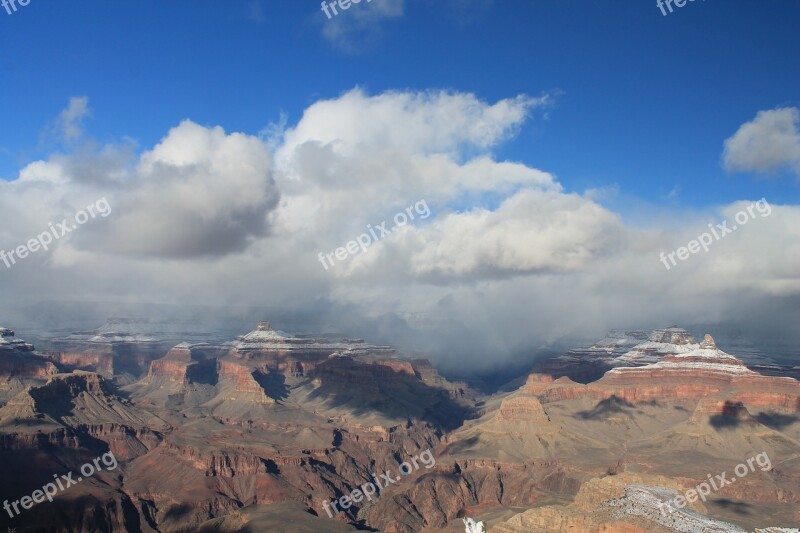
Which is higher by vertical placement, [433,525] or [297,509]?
[297,509]

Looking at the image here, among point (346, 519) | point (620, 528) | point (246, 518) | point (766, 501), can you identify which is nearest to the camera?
point (620, 528)

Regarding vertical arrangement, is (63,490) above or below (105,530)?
above

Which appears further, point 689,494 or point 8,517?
point 8,517

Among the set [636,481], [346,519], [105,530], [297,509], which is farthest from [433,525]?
[105,530]

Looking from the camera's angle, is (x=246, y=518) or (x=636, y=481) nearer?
(x=636, y=481)

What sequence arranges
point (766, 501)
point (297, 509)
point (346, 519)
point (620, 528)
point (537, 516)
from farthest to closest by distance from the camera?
point (346, 519), point (766, 501), point (297, 509), point (537, 516), point (620, 528)

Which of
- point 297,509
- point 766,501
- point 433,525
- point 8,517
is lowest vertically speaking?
point 766,501

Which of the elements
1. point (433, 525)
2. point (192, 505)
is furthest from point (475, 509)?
point (192, 505)

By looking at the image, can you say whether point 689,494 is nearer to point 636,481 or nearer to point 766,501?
point 636,481

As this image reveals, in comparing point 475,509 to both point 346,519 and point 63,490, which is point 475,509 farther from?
point 63,490
